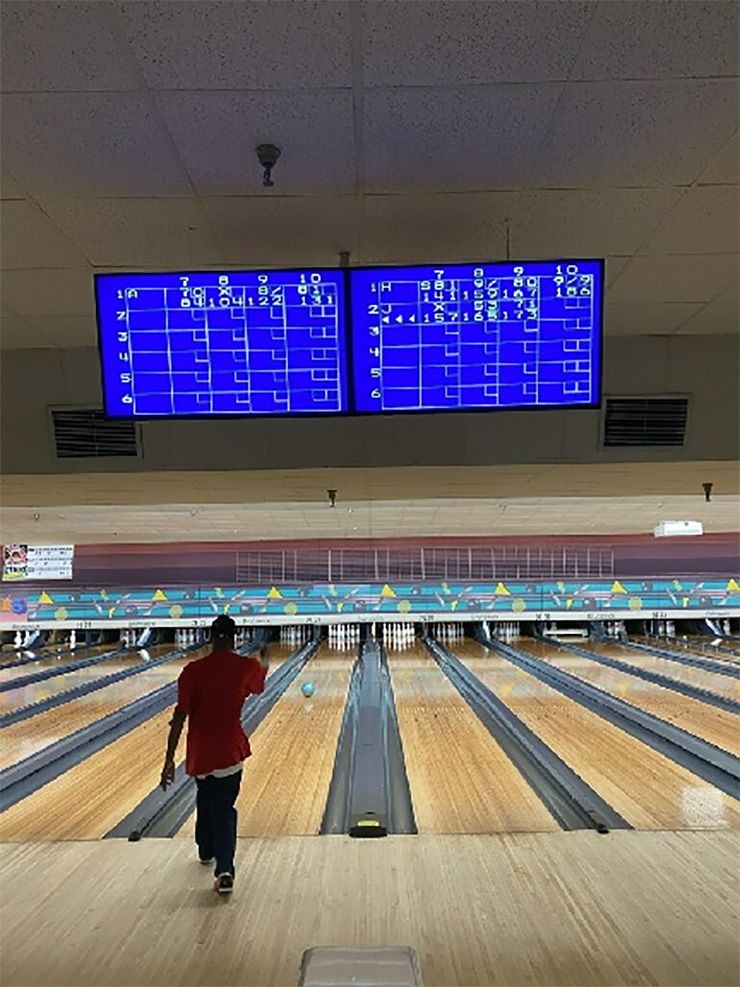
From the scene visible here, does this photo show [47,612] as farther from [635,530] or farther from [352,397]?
[352,397]

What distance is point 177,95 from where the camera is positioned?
1.76m

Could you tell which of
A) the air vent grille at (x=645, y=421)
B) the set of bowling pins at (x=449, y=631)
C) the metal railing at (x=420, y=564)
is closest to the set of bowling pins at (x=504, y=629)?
the set of bowling pins at (x=449, y=631)

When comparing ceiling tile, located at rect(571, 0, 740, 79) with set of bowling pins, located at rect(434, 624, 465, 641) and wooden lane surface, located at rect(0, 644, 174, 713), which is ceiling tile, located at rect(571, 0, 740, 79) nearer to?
wooden lane surface, located at rect(0, 644, 174, 713)

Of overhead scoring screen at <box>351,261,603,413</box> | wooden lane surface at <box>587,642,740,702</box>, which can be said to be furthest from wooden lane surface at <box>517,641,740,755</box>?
overhead scoring screen at <box>351,261,603,413</box>

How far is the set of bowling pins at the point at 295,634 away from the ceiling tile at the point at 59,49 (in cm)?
1009

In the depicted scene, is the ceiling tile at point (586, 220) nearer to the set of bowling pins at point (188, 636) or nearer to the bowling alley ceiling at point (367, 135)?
the bowling alley ceiling at point (367, 135)

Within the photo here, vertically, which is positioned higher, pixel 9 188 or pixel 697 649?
pixel 9 188

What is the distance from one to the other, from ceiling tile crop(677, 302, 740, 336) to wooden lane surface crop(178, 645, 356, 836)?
2729mm

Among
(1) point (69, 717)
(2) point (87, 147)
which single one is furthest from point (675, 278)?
(1) point (69, 717)

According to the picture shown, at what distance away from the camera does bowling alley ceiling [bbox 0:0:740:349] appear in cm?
154

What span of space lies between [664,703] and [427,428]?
4228mm

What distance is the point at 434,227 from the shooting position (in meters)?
2.47

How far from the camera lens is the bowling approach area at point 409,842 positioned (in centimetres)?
245

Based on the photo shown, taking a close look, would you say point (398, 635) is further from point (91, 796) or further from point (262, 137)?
point (262, 137)
